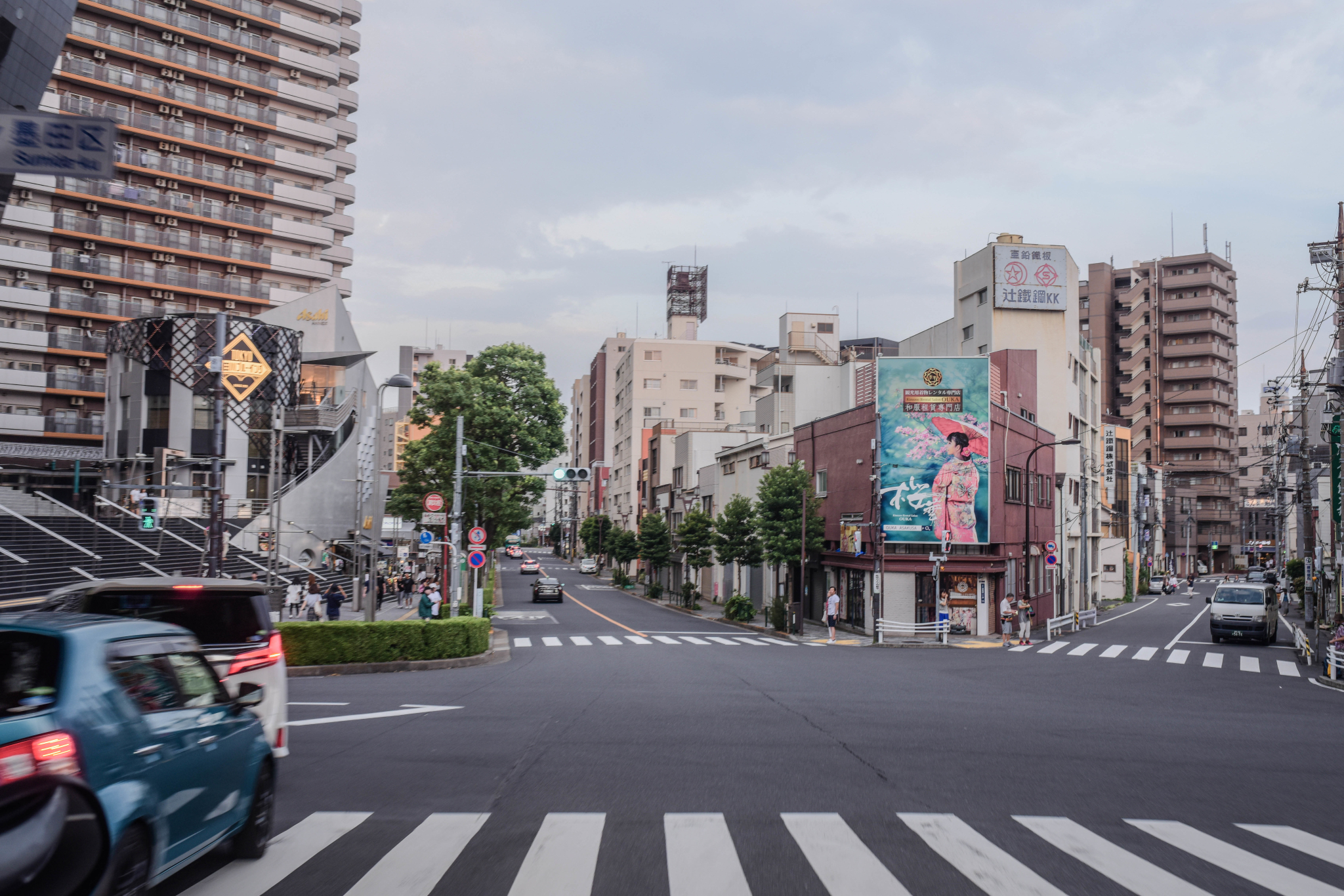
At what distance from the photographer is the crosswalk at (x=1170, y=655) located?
27.0m

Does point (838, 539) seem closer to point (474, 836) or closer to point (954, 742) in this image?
point (954, 742)

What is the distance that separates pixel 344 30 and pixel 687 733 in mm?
84850

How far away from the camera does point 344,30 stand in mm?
82500

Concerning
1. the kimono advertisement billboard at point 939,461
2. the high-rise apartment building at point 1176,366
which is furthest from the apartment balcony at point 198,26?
the high-rise apartment building at point 1176,366

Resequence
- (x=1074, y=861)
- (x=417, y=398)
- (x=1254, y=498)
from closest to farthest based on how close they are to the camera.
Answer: (x=1074, y=861)
(x=417, y=398)
(x=1254, y=498)

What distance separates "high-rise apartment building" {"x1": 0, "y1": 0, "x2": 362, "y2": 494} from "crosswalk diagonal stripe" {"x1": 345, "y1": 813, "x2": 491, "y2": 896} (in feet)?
194

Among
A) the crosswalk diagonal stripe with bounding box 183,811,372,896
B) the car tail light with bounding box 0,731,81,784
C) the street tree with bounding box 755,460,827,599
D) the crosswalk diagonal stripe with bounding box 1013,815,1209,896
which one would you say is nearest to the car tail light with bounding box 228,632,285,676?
the crosswalk diagonal stripe with bounding box 183,811,372,896

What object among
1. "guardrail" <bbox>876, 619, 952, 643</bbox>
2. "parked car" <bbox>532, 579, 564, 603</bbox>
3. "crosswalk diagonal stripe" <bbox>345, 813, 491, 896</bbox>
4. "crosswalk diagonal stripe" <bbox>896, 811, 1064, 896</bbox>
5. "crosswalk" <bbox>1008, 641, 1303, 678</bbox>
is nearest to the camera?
"crosswalk diagonal stripe" <bbox>345, 813, 491, 896</bbox>

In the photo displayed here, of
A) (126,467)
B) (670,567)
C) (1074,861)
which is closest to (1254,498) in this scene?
(670,567)

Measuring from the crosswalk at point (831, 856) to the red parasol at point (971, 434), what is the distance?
1264 inches

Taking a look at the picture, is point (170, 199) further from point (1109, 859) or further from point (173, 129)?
point (1109, 859)

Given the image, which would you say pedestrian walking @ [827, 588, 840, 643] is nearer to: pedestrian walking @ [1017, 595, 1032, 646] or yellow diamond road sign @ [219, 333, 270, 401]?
pedestrian walking @ [1017, 595, 1032, 646]

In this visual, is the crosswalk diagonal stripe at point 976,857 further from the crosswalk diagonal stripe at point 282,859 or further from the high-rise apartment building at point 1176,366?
the high-rise apartment building at point 1176,366

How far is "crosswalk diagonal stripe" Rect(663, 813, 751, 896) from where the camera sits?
6.09 metres
